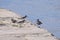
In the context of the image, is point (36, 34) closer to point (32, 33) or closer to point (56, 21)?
point (32, 33)

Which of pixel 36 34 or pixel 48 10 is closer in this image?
pixel 36 34

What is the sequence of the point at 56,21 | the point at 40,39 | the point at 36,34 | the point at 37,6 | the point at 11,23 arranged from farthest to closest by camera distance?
the point at 37,6, the point at 56,21, the point at 11,23, the point at 36,34, the point at 40,39

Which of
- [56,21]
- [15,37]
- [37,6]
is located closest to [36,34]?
[15,37]

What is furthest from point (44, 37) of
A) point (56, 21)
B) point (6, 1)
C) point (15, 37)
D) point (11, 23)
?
point (6, 1)

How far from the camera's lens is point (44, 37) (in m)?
8.42

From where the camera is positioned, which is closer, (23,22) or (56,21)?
(23,22)

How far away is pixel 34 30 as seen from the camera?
921 centimetres

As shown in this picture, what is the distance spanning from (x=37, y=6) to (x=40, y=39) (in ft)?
50.1

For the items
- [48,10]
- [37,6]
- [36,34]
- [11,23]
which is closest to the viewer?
[36,34]

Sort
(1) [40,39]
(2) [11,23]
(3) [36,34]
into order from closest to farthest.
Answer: (1) [40,39] → (3) [36,34] → (2) [11,23]

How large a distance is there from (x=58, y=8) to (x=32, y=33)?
1333cm

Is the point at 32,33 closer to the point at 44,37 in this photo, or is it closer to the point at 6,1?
the point at 44,37

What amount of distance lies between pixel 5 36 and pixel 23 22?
2425 millimetres

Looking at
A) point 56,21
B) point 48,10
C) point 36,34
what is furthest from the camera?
point 48,10
